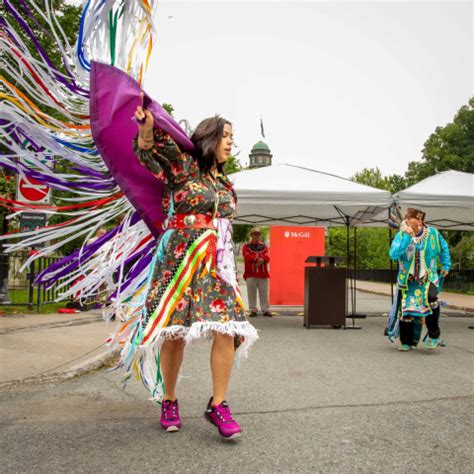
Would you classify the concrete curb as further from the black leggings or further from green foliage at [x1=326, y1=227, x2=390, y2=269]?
green foliage at [x1=326, y1=227, x2=390, y2=269]

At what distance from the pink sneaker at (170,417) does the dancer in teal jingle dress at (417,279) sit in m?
4.09

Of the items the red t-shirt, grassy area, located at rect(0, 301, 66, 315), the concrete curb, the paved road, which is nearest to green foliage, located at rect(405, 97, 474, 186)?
the red t-shirt

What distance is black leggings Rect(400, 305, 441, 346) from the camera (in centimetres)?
689

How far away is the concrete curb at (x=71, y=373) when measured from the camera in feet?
14.7

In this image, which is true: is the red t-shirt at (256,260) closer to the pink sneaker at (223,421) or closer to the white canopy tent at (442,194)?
the white canopy tent at (442,194)

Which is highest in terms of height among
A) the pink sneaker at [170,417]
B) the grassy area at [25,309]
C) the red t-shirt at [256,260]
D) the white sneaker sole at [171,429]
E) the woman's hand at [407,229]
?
the woman's hand at [407,229]

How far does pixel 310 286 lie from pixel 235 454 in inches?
267

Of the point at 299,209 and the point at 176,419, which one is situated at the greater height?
the point at 299,209

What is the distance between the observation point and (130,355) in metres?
3.39

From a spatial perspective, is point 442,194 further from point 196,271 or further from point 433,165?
point 433,165

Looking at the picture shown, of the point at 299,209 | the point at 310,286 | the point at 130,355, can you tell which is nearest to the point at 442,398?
the point at 130,355

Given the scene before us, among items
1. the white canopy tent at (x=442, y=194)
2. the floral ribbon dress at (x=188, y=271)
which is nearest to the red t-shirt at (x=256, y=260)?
the white canopy tent at (x=442, y=194)

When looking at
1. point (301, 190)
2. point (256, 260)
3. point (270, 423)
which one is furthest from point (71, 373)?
point (256, 260)

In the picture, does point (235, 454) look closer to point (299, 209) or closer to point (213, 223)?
point (213, 223)
